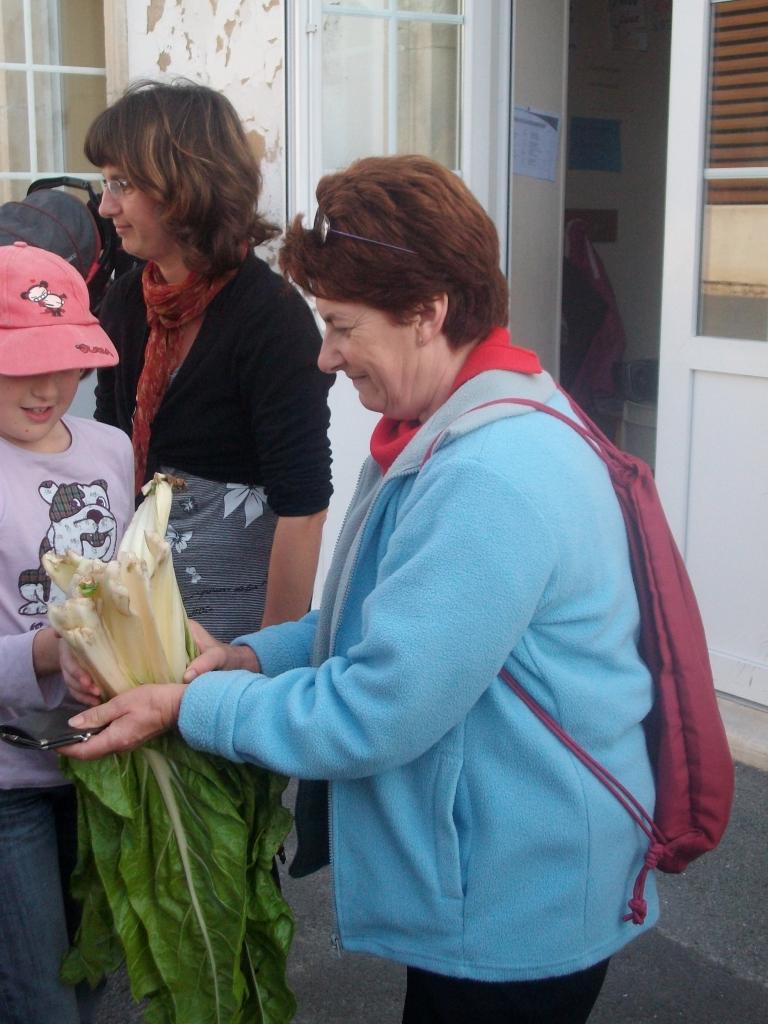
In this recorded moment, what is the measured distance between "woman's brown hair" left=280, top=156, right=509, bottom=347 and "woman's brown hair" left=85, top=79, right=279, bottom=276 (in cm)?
73

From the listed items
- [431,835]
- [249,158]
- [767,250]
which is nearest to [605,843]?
[431,835]

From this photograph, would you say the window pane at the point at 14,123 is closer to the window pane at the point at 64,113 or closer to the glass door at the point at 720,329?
the window pane at the point at 64,113

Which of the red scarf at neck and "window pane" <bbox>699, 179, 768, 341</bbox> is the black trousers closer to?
the red scarf at neck

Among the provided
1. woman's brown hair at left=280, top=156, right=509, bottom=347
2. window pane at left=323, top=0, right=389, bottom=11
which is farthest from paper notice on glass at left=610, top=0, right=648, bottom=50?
woman's brown hair at left=280, top=156, right=509, bottom=347

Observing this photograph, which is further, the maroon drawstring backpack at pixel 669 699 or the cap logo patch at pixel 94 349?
the cap logo patch at pixel 94 349

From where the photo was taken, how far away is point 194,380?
2457 mm

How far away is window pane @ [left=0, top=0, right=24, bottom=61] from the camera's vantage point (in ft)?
18.1

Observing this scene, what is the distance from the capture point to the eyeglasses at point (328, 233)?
1678 millimetres

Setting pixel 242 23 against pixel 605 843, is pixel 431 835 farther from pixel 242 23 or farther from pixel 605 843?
pixel 242 23

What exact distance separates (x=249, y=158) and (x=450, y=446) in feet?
3.87

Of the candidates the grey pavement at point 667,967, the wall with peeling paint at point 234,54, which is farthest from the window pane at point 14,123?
the grey pavement at point 667,967

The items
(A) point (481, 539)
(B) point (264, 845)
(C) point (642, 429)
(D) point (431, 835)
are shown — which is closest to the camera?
(A) point (481, 539)

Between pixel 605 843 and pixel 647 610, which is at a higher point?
pixel 647 610

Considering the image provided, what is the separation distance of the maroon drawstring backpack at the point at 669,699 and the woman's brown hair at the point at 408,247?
20 centimetres
